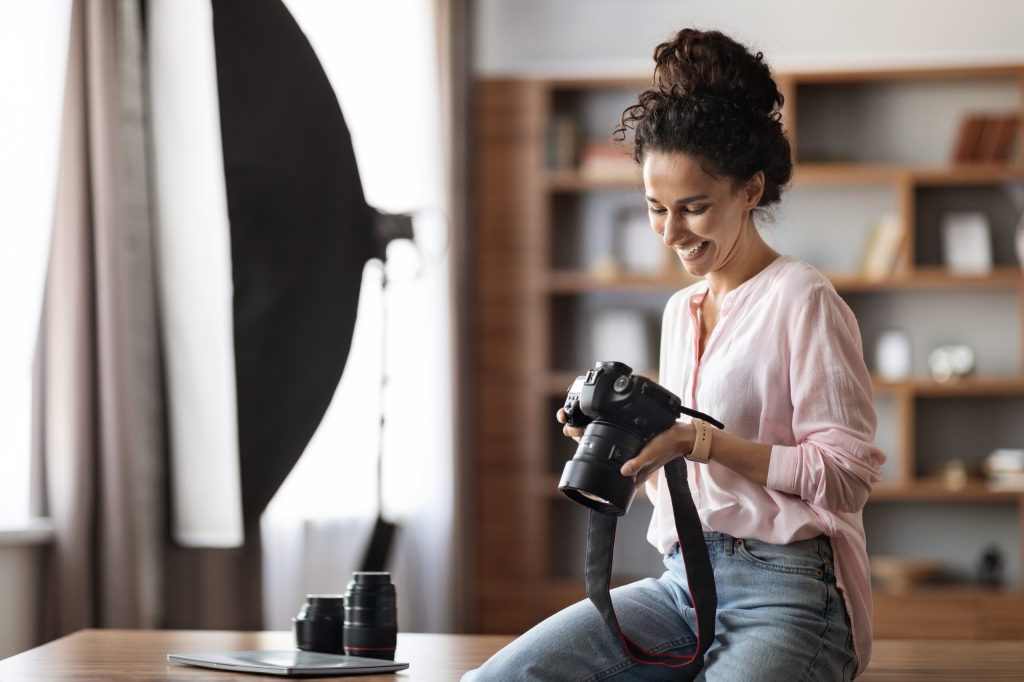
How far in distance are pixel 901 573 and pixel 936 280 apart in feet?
3.03

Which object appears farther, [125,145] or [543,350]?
[543,350]

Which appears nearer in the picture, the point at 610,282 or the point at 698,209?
the point at 698,209

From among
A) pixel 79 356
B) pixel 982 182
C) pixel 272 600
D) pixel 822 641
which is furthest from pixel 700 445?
pixel 982 182

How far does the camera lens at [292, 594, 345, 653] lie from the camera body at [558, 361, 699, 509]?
45 centimetres

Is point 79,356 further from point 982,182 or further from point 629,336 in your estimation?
point 982,182

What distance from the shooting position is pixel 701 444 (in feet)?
4.22

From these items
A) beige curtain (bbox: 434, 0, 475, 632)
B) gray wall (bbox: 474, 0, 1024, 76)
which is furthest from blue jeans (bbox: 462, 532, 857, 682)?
gray wall (bbox: 474, 0, 1024, 76)

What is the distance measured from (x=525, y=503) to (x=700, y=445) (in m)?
2.80

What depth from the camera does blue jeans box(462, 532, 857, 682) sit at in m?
1.27

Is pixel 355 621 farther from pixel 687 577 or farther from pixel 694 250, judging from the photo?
pixel 694 250

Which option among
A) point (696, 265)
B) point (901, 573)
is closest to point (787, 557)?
Result: point (696, 265)

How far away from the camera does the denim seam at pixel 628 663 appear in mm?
1368

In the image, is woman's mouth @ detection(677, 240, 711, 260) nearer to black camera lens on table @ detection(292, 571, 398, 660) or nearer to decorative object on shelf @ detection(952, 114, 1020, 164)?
black camera lens on table @ detection(292, 571, 398, 660)

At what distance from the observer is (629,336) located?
161 inches
